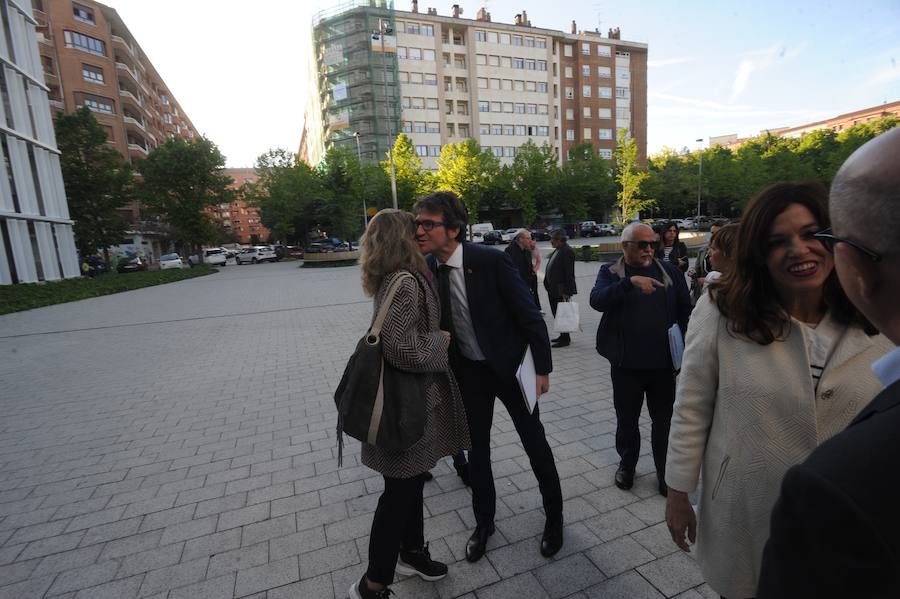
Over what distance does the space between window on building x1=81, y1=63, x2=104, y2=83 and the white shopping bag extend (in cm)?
6125

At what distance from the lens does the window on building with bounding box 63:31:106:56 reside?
47.4m

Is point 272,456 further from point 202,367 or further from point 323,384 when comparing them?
point 202,367

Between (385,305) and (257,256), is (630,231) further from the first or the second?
(257,256)

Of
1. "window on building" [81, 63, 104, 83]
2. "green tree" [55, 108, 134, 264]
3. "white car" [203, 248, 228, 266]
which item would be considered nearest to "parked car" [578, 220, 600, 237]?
"white car" [203, 248, 228, 266]

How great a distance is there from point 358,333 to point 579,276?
931 cm

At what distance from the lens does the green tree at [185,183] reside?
36656mm

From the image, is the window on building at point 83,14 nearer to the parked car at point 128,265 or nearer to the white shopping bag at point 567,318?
the parked car at point 128,265

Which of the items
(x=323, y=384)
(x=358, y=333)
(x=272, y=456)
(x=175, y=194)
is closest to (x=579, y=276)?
(x=358, y=333)

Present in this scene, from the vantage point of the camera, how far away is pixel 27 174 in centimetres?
2608

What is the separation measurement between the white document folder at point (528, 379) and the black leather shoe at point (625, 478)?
3.95 feet

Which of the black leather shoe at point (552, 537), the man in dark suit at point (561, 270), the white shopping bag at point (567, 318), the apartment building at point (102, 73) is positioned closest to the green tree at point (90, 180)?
the apartment building at point (102, 73)

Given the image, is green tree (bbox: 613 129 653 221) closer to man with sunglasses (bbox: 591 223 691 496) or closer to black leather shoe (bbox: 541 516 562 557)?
man with sunglasses (bbox: 591 223 691 496)

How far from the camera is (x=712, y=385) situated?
5.47 feet

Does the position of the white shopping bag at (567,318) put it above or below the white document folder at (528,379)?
below
